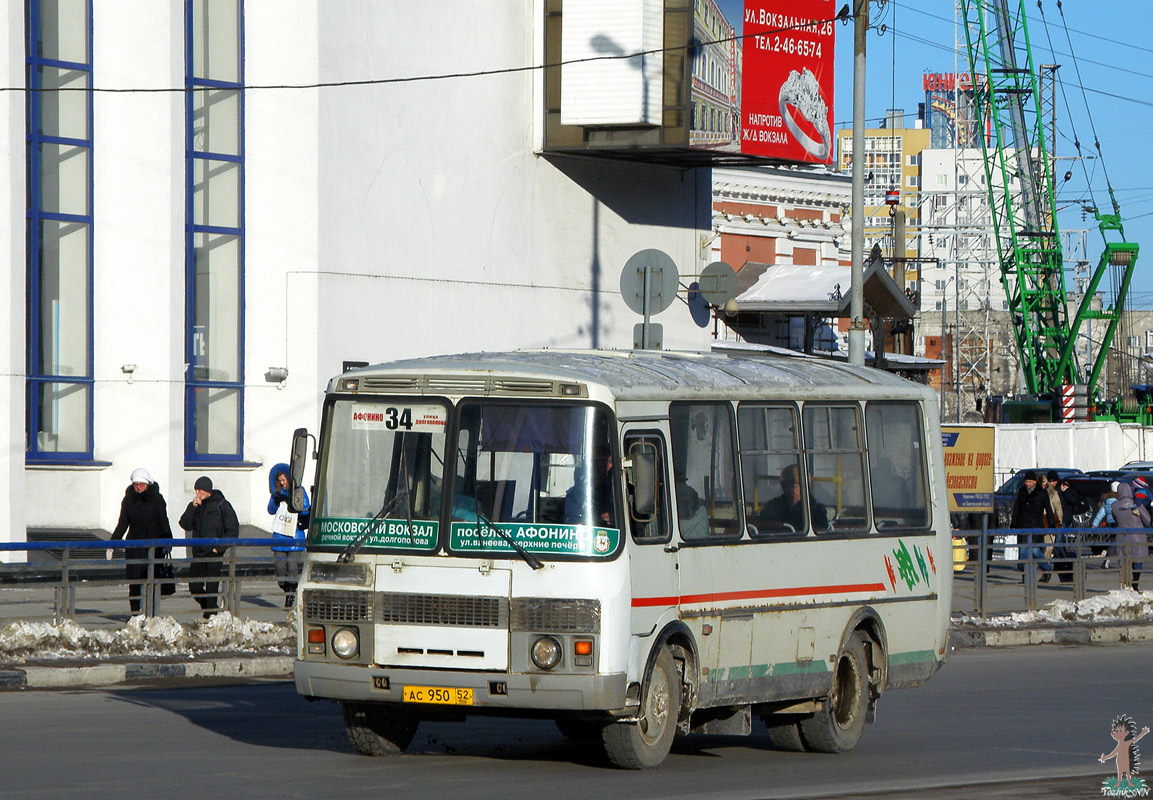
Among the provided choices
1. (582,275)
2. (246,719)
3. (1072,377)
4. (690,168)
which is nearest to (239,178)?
(582,275)

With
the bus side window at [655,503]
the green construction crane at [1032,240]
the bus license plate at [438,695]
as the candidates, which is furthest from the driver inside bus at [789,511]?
the green construction crane at [1032,240]

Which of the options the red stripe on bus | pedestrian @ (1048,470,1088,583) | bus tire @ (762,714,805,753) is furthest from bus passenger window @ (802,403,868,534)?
pedestrian @ (1048,470,1088,583)

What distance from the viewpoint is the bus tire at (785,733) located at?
12133 mm

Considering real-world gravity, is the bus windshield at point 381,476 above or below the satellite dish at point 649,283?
below

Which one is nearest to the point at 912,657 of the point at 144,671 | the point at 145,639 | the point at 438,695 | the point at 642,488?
the point at 642,488

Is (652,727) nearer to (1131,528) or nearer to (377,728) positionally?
(377,728)

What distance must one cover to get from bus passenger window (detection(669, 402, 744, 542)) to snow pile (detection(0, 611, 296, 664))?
7011mm

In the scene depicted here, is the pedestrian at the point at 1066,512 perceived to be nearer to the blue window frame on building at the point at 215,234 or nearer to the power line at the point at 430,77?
the power line at the point at 430,77

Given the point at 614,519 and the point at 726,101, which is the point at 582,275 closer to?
the point at 726,101

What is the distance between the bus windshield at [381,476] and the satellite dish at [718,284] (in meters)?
11.6

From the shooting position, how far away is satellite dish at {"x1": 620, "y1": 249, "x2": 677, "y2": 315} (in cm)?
1961

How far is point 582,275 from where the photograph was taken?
32094mm

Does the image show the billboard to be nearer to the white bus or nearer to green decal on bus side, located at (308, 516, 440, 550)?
the white bus

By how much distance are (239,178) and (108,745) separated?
56.7ft
